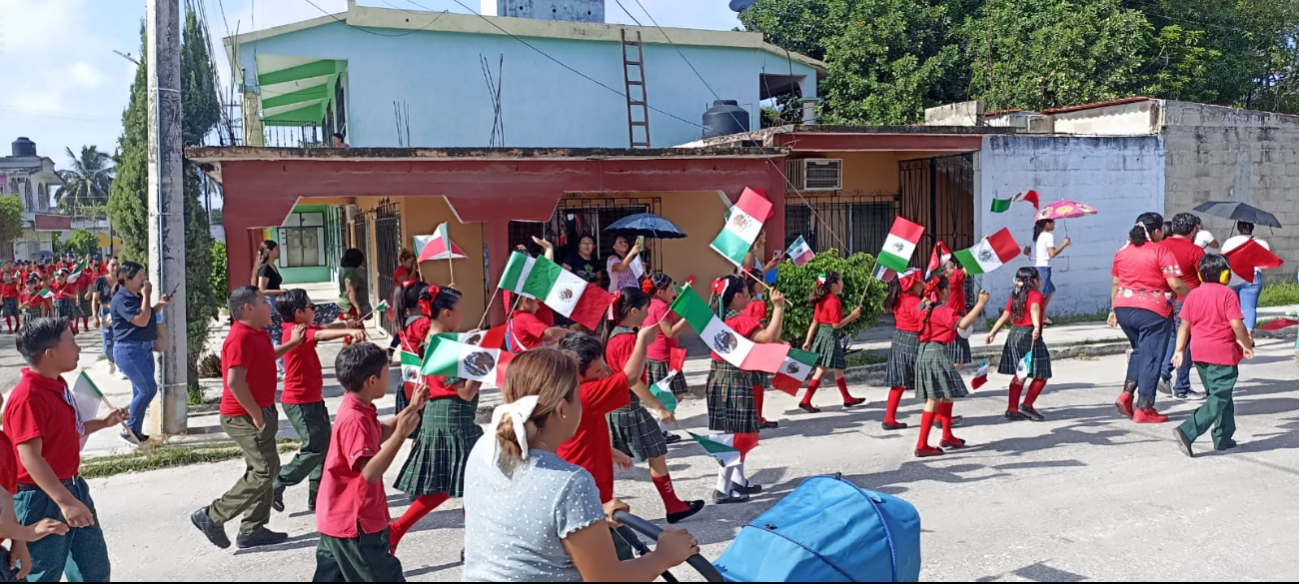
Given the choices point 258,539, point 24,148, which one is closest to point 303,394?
point 258,539

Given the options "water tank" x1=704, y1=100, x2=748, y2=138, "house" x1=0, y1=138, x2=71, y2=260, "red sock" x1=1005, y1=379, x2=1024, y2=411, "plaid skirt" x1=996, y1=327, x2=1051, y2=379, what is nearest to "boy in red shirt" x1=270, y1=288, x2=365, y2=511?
"plaid skirt" x1=996, y1=327, x2=1051, y2=379

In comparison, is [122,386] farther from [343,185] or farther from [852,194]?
[852,194]

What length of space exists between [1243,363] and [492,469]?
11.6 meters

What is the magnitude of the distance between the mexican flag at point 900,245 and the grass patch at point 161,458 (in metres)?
5.29

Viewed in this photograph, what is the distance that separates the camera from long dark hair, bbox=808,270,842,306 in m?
8.80

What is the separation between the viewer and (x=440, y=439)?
5.12 m

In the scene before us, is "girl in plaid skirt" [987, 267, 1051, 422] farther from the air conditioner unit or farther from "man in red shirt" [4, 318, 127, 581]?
the air conditioner unit

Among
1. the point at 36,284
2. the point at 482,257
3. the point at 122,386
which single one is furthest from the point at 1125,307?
the point at 36,284

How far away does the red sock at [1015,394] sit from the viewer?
854cm

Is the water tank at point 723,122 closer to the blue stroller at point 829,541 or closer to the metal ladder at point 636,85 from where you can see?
the metal ladder at point 636,85

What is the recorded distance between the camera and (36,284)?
66.0 ft

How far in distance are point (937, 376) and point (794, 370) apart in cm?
132

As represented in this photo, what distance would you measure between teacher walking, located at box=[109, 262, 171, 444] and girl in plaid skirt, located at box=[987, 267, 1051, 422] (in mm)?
7116

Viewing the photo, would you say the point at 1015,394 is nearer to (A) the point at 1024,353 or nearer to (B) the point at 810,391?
(A) the point at 1024,353
